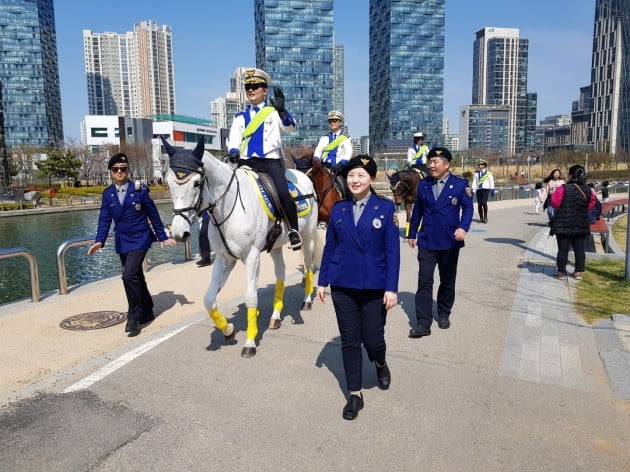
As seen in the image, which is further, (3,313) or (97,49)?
(97,49)

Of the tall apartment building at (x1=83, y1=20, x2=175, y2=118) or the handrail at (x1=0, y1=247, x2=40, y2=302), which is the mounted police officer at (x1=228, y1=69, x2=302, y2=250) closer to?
the handrail at (x1=0, y1=247, x2=40, y2=302)

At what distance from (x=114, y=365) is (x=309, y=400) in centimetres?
220

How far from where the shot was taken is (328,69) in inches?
5404

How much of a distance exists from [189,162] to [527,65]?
20693cm

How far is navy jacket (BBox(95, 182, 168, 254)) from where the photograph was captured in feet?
19.9

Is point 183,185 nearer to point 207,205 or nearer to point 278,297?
point 207,205

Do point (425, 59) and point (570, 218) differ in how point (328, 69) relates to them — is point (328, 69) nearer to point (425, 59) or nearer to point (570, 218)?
point (425, 59)

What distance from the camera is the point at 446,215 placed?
5801 mm

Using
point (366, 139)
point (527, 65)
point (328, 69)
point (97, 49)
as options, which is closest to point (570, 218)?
point (328, 69)

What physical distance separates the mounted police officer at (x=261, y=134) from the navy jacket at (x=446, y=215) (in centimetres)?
170

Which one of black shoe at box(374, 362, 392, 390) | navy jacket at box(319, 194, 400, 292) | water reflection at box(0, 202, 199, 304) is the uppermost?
navy jacket at box(319, 194, 400, 292)

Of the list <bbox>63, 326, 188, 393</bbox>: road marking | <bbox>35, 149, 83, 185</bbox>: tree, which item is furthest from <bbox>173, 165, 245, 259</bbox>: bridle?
<bbox>35, 149, 83, 185</bbox>: tree

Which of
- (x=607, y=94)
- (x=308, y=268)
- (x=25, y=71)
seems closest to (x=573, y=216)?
(x=308, y=268)

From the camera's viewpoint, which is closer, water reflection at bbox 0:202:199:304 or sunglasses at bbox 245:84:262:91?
sunglasses at bbox 245:84:262:91
